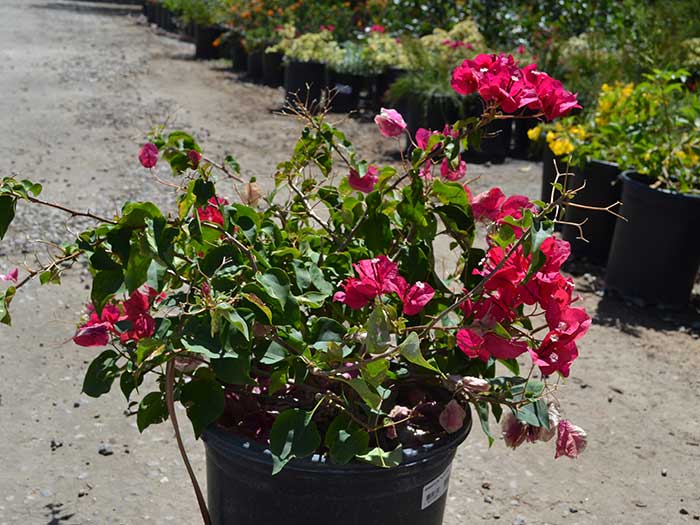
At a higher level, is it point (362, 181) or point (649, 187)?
point (362, 181)

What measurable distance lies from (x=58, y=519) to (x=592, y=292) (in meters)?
2.84

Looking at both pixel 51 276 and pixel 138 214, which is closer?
pixel 138 214

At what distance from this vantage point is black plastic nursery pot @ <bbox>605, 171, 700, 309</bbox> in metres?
4.00

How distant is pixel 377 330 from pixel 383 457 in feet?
0.89

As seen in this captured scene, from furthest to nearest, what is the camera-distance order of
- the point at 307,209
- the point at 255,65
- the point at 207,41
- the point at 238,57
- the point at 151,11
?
the point at 151,11
the point at 207,41
the point at 238,57
the point at 255,65
the point at 307,209

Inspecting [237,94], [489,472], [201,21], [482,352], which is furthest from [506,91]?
[201,21]

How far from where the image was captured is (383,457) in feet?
5.17

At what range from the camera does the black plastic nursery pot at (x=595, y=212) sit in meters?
4.67

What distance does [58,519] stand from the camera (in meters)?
2.45

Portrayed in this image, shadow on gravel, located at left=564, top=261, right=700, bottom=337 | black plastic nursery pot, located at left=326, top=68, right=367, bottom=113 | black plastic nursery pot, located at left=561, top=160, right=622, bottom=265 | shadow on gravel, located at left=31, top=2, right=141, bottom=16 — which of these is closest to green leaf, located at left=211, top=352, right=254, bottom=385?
shadow on gravel, located at left=564, top=261, right=700, bottom=337

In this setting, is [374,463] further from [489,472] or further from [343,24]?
[343,24]

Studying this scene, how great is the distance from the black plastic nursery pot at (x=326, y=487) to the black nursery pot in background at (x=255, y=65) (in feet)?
31.1

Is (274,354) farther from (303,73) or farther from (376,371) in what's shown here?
(303,73)

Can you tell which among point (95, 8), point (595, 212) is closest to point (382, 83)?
point (595, 212)
